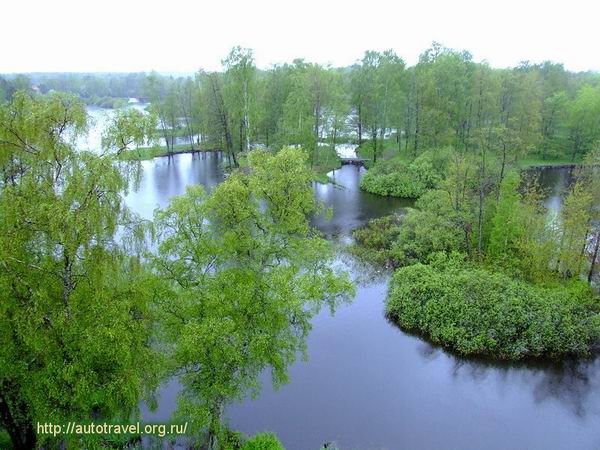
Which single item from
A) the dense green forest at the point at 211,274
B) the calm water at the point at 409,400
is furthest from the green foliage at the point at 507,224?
the calm water at the point at 409,400

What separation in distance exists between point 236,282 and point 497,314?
444 inches

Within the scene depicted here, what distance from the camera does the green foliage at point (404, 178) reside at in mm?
36844

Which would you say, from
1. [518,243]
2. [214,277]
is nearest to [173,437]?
[214,277]

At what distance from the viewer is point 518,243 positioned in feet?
70.1

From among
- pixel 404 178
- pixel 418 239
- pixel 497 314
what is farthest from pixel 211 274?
pixel 404 178

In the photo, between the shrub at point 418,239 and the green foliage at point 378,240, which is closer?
the shrub at point 418,239

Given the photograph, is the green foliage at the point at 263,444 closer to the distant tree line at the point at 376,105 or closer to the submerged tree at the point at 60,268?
the submerged tree at the point at 60,268

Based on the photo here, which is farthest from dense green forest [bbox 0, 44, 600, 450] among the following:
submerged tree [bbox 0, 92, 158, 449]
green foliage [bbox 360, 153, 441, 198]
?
green foliage [bbox 360, 153, 441, 198]

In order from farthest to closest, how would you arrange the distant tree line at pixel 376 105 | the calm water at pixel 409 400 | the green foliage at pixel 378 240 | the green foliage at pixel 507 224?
the distant tree line at pixel 376 105 → the green foliage at pixel 378 240 → the green foliage at pixel 507 224 → the calm water at pixel 409 400

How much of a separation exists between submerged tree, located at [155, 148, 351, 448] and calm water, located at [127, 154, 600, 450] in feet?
7.98

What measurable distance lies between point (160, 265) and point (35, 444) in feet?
18.5

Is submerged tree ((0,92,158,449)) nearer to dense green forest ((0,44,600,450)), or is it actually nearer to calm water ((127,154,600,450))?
dense green forest ((0,44,600,450))

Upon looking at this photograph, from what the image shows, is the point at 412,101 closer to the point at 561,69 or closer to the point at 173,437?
the point at 561,69

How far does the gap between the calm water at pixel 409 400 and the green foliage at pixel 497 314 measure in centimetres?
67
